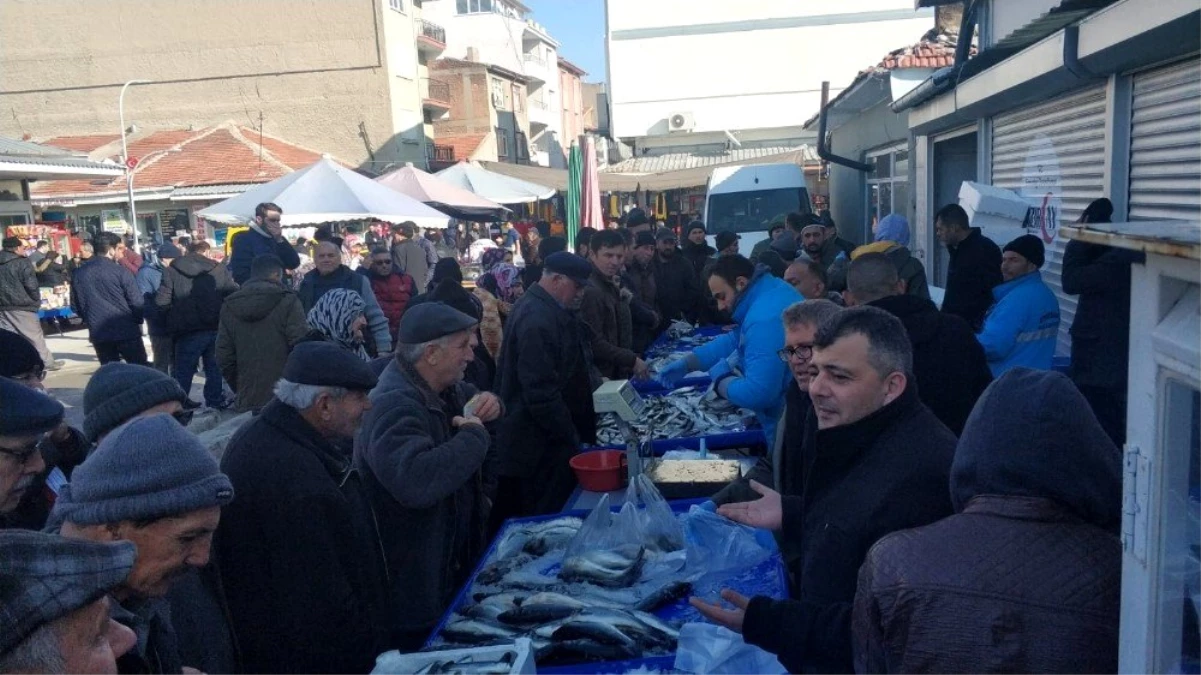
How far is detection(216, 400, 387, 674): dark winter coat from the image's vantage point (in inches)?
118

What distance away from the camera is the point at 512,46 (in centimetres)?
5284

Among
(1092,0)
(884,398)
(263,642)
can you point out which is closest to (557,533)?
(263,642)

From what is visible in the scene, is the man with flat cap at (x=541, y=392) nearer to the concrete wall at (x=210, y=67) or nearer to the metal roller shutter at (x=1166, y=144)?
the metal roller shutter at (x=1166, y=144)

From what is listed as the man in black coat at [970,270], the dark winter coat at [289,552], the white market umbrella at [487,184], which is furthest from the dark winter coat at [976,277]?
the white market umbrella at [487,184]

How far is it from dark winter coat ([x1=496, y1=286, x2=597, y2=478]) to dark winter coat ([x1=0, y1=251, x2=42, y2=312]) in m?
8.60

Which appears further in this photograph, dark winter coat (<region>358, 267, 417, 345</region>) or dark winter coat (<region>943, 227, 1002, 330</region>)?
dark winter coat (<region>358, 267, 417, 345</region>)

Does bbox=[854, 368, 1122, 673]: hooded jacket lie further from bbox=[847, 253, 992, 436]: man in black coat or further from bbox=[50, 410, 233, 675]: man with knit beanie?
bbox=[847, 253, 992, 436]: man in black coat

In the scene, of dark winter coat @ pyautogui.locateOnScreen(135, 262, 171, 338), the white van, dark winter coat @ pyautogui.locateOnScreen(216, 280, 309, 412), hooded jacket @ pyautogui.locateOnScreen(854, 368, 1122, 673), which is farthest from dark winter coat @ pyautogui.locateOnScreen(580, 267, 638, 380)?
the white van

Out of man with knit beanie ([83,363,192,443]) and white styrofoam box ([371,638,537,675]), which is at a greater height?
man with knit beanie ([83,363,192,443])

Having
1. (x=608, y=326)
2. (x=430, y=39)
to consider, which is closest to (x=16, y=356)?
(x=608, y=326)

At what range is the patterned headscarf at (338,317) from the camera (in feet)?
23.3

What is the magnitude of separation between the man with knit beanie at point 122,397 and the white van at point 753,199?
12986 millimetres

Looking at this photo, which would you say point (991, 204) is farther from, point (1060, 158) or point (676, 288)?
point (676, 288)

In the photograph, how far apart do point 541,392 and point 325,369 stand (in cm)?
204
